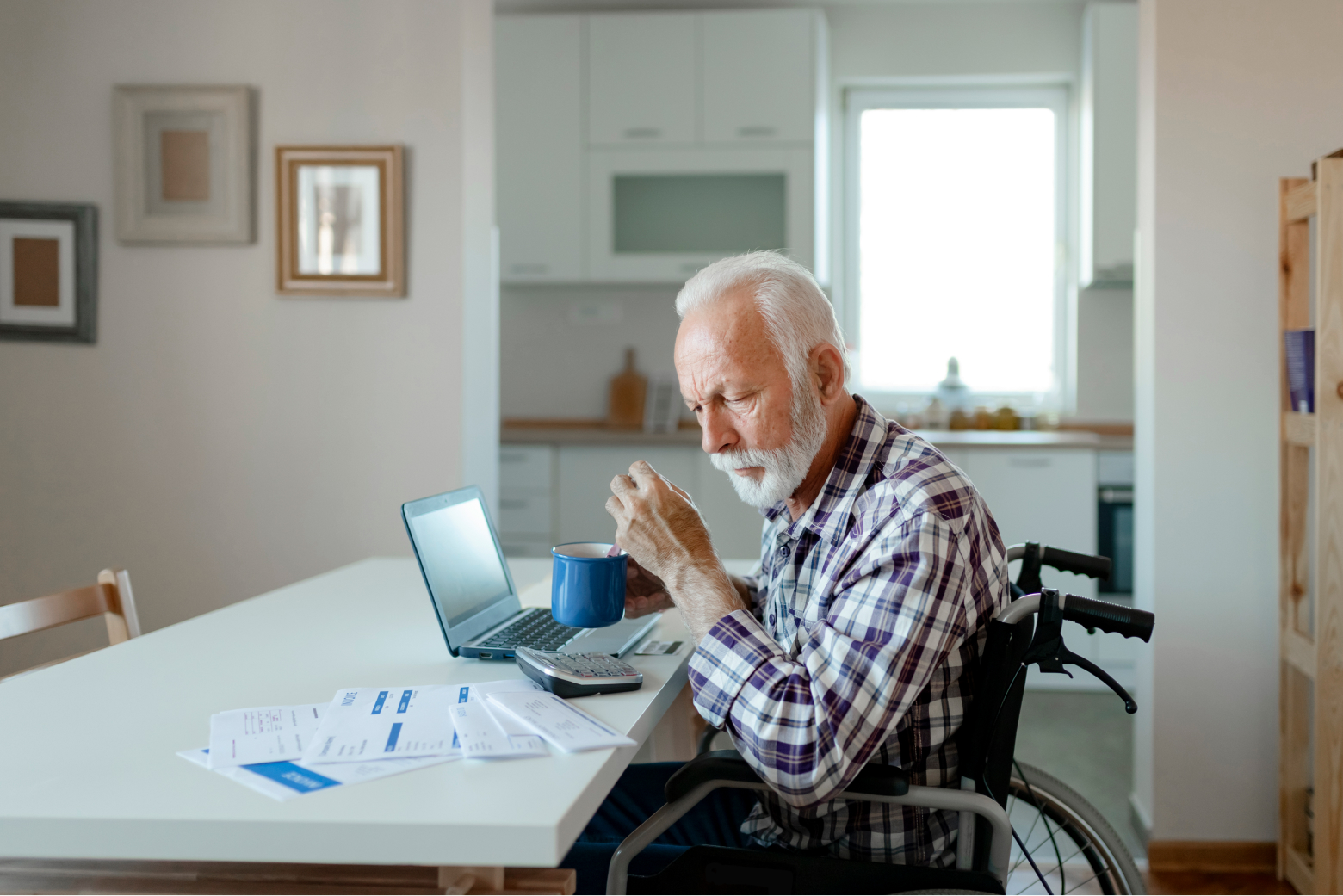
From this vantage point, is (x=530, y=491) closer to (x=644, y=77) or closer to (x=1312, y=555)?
(x=644, y=77)

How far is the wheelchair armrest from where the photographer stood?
105cm

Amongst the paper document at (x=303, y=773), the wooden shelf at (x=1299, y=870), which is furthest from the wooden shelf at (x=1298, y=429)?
the paper document at (x=303, y=773)

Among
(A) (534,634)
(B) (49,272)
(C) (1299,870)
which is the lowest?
(C) (1299,870)

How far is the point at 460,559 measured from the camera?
141cm

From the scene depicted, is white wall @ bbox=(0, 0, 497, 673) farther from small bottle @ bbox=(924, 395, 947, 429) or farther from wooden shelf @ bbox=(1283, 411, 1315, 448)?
small bottle @ bbox=(924, 395, 947, 429)

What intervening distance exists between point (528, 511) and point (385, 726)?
3041 mm

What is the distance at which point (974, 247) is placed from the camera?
452 centimetres

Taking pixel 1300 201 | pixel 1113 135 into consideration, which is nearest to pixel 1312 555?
pixel 1300 201

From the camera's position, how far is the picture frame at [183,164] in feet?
8.76

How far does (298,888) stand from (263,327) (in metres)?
2.11

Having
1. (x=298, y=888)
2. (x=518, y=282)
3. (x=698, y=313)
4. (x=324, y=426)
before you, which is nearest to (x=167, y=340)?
(x=324, y=426)

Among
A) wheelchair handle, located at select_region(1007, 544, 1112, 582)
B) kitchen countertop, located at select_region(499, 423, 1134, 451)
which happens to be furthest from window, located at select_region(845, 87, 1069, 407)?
wheelchair handle, located at select_region(1007, 544, 1112, 582)

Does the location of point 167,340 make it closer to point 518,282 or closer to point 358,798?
point 518,282

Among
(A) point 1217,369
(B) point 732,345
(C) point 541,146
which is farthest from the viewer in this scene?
(C) point 541,146
